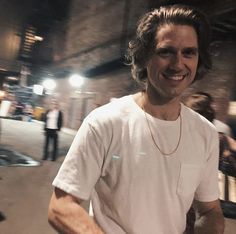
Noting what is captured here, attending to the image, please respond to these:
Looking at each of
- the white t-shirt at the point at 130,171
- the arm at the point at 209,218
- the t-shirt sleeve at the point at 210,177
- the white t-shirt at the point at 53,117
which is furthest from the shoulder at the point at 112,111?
the white t-shirt at the point at 53,117

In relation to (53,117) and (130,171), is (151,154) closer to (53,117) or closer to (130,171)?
(130,171)

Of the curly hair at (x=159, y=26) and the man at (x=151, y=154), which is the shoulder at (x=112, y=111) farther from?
the curly hair at (x=159, y=26)

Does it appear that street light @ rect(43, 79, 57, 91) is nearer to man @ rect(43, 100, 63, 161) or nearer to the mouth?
man @ rect(43, 100, 63, 161)

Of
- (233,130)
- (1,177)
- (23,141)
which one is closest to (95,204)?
(1,177)

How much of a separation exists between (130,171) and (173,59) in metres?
0.42

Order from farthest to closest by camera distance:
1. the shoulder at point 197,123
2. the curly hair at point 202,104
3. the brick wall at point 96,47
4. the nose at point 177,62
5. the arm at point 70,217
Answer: the brick wall at point 96,47 < the curly hair at point 202,104 < the shoulder at point 197,123 < the nose at point 177,62 < the arm at point 70,217

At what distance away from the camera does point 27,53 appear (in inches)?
840

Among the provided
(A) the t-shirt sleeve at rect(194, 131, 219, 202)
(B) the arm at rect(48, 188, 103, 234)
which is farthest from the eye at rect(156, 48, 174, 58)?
(B) the arm at rect(48, 188, 103, 234)

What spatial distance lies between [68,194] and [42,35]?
20.1 m

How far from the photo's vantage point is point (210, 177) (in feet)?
4.57

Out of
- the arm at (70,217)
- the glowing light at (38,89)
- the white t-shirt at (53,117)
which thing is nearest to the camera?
the arm at (70,217)

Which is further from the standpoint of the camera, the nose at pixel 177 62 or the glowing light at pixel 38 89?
the glowing light at pixel 38 89

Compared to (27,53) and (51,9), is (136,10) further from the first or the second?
(27,53)

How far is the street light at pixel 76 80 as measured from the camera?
16.0m
